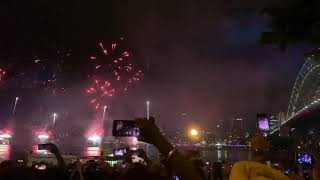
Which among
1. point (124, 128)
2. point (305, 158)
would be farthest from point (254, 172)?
point (305, 158)

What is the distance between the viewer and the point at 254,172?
274cm

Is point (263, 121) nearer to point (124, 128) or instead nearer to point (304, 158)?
point (304, 158)

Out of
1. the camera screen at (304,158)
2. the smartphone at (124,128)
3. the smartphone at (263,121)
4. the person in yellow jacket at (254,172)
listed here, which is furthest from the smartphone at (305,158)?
the person in yellow jacket at (254,172)

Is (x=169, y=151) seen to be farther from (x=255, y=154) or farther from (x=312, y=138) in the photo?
(x=312, y=138)

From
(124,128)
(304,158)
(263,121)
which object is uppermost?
(263,121)

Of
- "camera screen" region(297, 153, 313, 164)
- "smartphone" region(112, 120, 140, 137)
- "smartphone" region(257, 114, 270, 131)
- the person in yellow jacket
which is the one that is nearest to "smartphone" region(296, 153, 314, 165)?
"camera screen" region(297, 153, 313, 164)

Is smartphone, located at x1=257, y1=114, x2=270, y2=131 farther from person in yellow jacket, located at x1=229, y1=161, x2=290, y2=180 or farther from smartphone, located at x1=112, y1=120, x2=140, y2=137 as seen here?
person in yellow jacket, located at x1=229, y1=161, x2=290, y2=180

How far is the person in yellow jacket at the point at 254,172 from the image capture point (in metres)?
2.69

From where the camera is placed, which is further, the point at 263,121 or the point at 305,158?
the point at 305,158

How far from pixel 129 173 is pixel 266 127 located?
1368 centimetres

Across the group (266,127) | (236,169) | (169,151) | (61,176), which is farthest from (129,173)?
(266,127)

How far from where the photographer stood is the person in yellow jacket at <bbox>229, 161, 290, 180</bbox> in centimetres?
269

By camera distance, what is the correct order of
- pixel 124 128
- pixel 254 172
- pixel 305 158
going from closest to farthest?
pixel 254 172
pixel 124 128
pixel 305 158

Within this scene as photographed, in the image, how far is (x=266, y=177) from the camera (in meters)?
2.71
